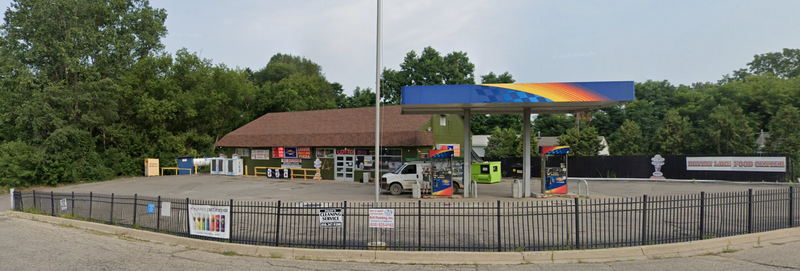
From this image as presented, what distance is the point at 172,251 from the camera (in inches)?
435

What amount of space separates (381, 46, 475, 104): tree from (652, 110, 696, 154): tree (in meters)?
21.1

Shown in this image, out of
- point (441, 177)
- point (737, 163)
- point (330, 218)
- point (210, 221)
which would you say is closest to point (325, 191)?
point (441, 177)

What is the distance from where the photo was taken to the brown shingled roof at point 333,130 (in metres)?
31.8

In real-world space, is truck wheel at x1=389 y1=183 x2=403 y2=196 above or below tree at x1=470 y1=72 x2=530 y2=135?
below

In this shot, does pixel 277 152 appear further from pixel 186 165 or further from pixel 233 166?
pixel 186 165

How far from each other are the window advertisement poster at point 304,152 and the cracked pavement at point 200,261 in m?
24.2

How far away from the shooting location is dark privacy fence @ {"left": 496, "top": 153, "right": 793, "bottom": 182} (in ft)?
98.0

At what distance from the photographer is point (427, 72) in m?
57.4

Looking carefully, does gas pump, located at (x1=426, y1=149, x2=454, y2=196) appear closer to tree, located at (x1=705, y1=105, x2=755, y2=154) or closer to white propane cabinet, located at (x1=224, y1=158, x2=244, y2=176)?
white propane cabinet, located at (x1=224, y1=158, x2=244, y2=176)

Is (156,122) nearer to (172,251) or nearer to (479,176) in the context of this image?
(479,176)

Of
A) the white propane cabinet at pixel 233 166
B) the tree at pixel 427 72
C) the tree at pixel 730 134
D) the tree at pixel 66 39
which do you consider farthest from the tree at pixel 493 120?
the tree at pixel 66 39

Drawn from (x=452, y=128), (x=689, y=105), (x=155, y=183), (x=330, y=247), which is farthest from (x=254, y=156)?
(x=689, y=105)

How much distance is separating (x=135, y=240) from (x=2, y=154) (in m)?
32.7

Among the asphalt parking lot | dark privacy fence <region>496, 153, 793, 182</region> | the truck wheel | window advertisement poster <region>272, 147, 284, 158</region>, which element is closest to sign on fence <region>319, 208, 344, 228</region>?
the asphalt parking lot
